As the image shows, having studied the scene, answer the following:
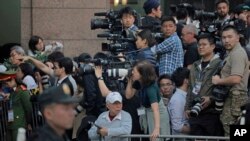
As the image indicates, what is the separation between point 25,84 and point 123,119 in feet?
8.91

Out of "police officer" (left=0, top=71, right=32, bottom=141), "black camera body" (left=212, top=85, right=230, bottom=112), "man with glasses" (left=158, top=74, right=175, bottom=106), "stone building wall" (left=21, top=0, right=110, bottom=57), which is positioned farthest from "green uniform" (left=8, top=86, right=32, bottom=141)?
"stone building wall" (left=21, top=0, right=110, bottom=57)

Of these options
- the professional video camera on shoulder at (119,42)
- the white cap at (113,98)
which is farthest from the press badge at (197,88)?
the professional video camera on shoulder at (119,42)

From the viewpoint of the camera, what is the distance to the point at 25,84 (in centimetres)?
1271

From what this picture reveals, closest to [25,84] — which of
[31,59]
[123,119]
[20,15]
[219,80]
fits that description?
[31,59]

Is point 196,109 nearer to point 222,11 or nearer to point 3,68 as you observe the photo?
point 222,11

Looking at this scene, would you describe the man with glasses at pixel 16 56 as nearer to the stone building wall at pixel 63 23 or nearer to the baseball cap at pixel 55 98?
the stone building wall at pixel 63 23

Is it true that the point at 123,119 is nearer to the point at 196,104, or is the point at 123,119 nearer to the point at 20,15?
the point at 196,104

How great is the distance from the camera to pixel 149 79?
1076 cm

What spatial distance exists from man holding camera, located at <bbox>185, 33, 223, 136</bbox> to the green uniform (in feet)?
9.20

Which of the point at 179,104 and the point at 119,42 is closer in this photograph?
the point at 179,104

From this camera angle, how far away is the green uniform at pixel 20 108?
40.7 feet

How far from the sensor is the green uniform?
12391 mm

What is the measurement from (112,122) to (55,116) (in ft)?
11.7

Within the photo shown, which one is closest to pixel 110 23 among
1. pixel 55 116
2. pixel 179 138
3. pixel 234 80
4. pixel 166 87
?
pixel 166 87
